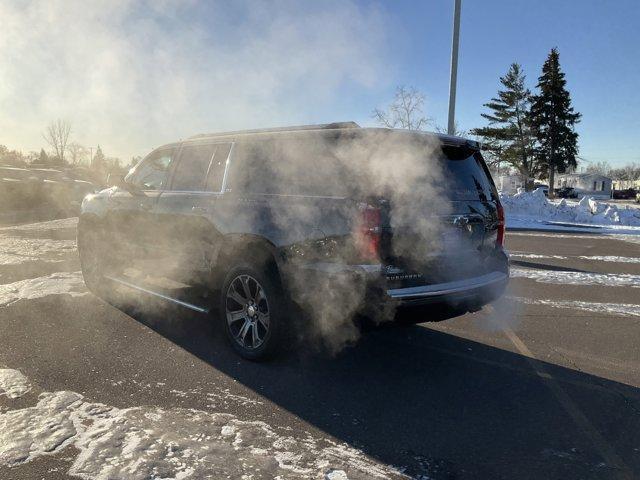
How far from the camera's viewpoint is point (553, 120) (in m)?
45.8

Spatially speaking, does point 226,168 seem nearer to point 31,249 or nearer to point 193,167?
point 193,167

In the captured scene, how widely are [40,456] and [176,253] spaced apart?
7.39 feet

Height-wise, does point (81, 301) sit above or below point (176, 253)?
below

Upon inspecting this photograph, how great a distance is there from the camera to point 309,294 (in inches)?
137

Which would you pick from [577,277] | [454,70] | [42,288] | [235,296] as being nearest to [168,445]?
[235,296]

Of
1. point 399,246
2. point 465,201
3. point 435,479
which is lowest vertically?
point 435,479

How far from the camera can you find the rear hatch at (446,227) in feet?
11.1

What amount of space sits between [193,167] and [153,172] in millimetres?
849

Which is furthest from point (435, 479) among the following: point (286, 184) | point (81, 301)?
point (81, 301)

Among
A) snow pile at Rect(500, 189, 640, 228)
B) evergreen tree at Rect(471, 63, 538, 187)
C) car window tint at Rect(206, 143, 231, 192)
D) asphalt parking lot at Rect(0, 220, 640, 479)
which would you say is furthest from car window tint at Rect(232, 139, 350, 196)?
evergreen tree at Rect(471, 63, 538, 187)

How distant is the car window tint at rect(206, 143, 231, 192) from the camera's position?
4309 millimetres

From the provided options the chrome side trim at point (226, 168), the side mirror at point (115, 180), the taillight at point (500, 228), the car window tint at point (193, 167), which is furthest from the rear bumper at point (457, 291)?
the side mirror at point (115, 180)

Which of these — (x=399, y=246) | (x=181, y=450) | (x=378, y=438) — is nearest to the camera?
(x=181, y=450)

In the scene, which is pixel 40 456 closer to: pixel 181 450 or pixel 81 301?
pixel 181 450
